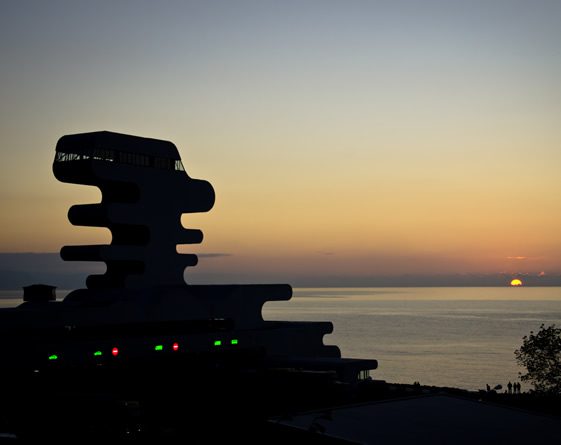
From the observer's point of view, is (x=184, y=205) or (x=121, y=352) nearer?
(x=121, y=352)

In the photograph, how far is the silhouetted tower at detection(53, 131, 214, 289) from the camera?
7238 cm

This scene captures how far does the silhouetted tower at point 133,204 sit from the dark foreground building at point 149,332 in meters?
0.11

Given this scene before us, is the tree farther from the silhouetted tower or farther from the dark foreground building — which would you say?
the silhouetted tower

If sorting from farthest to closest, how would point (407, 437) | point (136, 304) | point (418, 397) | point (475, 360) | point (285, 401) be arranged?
point (475, 360) → point (136, 304) → point (285, 401) → point (418, 397) → point (407, 437)

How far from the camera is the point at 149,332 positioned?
241 ft

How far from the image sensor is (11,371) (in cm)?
6209

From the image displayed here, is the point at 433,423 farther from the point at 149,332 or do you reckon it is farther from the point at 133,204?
the point at 133,204

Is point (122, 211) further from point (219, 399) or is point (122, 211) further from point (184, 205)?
point (219, 399)

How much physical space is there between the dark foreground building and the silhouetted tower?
107mm

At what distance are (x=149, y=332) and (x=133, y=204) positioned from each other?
1111 centimetres

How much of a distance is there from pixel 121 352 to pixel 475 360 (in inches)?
5604

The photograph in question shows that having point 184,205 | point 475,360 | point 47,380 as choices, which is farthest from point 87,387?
point 475,360

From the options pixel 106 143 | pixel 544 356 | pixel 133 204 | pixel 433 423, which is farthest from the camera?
pixel 544 356

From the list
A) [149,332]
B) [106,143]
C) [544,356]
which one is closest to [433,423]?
[149,332]
